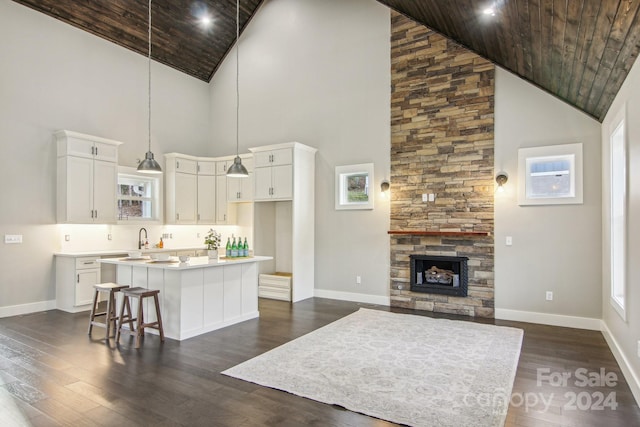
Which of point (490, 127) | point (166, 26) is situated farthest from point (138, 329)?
point (166, 26)

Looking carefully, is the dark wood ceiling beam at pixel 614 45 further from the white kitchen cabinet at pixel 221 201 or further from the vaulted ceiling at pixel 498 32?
the white kitchen cabinet at pixel 221 201

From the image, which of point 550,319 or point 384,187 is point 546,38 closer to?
point 384,187

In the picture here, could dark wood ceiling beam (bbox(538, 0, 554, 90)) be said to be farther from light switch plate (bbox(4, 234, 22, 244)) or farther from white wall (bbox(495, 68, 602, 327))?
light switch plate (bbox(4, 234, 22, 244))

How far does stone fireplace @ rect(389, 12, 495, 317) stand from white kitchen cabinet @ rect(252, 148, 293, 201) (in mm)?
1817

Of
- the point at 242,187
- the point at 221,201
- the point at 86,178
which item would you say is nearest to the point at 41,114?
the point at 86,178

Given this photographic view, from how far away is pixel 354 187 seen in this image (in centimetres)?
688

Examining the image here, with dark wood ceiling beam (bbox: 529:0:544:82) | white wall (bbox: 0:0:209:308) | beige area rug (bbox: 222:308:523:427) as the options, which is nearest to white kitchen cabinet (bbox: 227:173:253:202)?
white wall (bbox: 0:0:209:308)

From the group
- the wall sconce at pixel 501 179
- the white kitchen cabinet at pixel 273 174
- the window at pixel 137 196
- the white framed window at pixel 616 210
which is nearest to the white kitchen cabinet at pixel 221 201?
the white kitchen cabinet at pixel 273 174

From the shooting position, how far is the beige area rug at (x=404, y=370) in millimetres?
2803

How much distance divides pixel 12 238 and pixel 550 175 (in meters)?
7.85

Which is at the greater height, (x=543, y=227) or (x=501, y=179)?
(x=501, y=179)

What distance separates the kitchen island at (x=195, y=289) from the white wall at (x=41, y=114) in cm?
189

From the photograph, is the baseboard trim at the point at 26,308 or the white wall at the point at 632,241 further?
the baseboard trim at the point at 26,308

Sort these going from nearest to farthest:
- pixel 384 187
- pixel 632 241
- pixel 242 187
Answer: pixel 632 241 < pixel 384 187 < pixel 242 187
